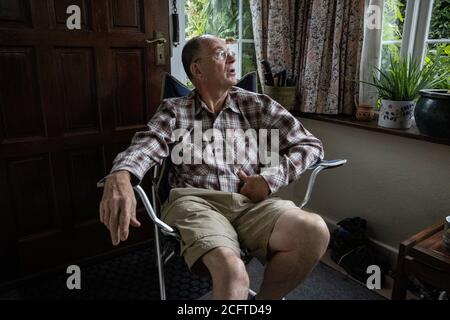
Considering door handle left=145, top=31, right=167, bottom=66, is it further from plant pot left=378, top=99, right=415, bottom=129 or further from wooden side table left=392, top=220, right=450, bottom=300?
wooden side table left=392, top=220, right=450, bottom=300

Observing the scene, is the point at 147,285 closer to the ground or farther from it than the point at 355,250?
closer to the ground

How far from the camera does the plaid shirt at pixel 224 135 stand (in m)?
1.42

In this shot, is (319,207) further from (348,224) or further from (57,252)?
(57,252)

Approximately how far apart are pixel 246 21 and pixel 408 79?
112cm

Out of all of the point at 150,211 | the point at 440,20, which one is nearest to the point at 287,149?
the point at 150,211

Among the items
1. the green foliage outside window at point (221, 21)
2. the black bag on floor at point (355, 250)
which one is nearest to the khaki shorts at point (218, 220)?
the black bag on floor at point (355, 250)

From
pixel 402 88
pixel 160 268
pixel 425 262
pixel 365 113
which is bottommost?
pixel 160 268

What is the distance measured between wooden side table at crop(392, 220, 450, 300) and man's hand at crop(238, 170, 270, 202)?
0.57 m

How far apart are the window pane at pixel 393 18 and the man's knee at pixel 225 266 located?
4.95ft

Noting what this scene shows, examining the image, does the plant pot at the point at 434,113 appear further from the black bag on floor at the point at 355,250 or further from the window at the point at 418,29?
the black bag on floor at the point at 355,250

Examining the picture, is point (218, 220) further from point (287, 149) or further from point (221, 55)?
point (221, 55)

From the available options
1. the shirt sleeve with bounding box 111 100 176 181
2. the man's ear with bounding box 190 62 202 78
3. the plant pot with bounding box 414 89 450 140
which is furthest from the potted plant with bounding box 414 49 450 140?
the shirt sleeve with bounding box 111 100 176 181

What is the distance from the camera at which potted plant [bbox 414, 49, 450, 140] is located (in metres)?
1.53

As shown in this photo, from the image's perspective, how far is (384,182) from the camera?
1899 millimetres
